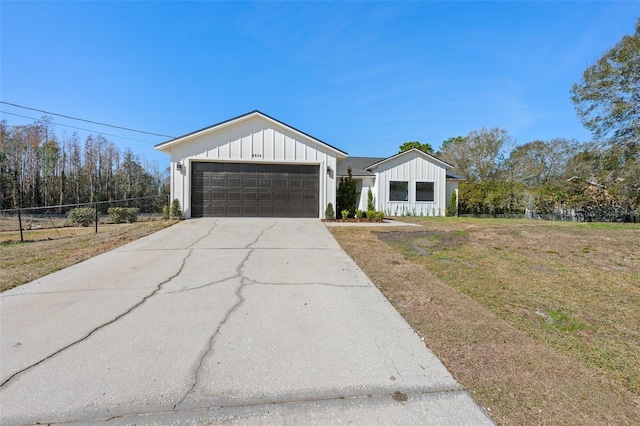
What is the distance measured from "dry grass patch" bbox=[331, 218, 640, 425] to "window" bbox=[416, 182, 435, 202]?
11484mm

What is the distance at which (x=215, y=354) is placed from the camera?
246 cm

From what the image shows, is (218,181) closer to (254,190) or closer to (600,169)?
(254,190)

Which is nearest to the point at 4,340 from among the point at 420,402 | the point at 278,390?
the point at 278,390

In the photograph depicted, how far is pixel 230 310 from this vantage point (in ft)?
11.1

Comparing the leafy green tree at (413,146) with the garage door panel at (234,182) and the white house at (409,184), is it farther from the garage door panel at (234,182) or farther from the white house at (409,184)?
the garage door panel at (234,182)

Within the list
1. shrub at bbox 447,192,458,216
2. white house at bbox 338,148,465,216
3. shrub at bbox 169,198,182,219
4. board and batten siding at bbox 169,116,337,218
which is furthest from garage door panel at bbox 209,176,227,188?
shrub at bbox 447,192,458,216

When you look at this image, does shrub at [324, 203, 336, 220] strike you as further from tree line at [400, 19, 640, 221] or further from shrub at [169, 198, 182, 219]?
tree line at [400, 19, 640, 221]

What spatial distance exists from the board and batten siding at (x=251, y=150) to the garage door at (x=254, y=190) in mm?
296

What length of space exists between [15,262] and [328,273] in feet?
20.7

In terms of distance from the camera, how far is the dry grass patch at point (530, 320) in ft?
6.28

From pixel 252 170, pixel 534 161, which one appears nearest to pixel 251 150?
pixel 252 170

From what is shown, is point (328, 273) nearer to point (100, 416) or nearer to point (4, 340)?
point (100, 416)

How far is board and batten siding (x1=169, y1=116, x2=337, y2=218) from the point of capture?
12.3 meters

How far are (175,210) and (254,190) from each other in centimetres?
335
